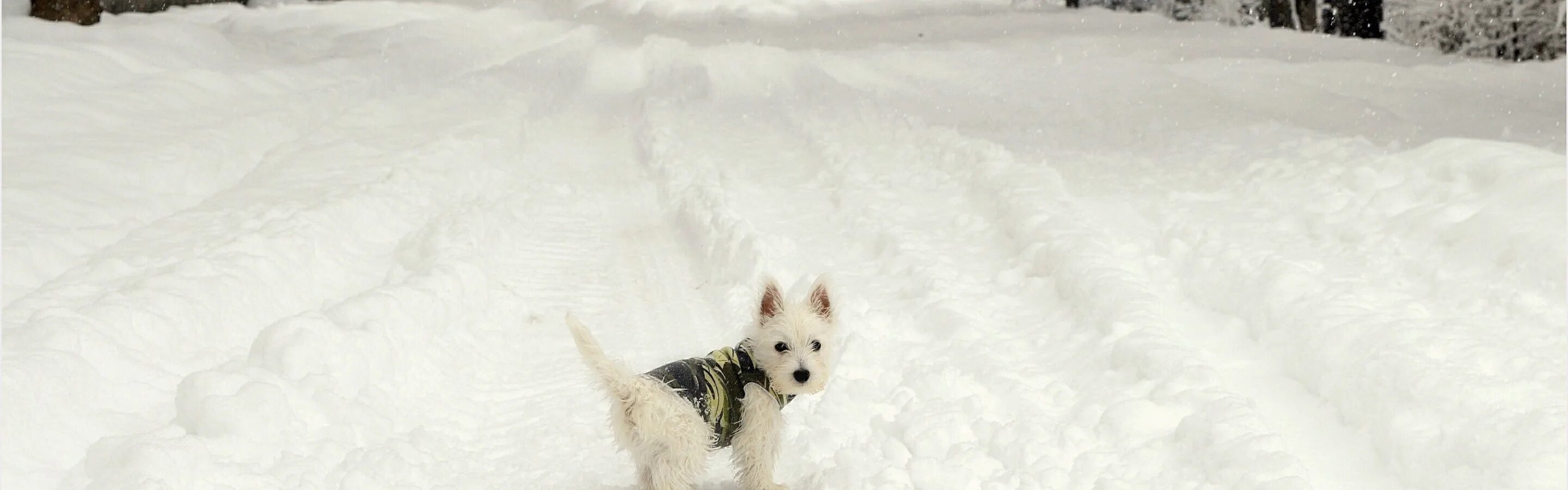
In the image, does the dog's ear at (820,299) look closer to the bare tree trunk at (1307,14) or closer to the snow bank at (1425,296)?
the snow bank at (1425,296)

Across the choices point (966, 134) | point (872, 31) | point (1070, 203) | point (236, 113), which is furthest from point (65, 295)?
point (872, 31)

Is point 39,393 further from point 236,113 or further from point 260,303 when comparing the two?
point 236,113

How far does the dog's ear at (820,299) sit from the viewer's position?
4324 millimetres

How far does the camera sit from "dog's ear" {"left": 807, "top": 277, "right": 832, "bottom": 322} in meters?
4.32

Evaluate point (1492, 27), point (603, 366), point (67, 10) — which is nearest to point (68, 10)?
point (67, 10)

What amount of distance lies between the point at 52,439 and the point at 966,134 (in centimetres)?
910

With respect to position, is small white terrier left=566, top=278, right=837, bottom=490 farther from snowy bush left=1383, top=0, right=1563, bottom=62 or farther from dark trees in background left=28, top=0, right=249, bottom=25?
snowy bush left=1383, top=0, right=1563, bottom=62

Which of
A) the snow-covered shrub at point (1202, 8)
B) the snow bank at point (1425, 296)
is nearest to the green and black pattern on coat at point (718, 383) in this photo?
the snow bank at point (1425, 296)

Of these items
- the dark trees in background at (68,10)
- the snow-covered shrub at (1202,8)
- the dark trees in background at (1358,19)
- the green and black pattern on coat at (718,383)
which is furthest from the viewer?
the snow-covered shrub at (1202,8)

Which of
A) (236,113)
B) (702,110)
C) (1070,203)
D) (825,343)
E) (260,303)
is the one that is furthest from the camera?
(702,110)

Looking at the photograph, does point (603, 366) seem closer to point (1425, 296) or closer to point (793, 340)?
point (793, 340)

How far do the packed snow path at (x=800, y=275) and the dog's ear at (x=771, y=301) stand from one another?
0.87 m

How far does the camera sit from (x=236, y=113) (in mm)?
11188

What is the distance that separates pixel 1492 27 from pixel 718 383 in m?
16.2
